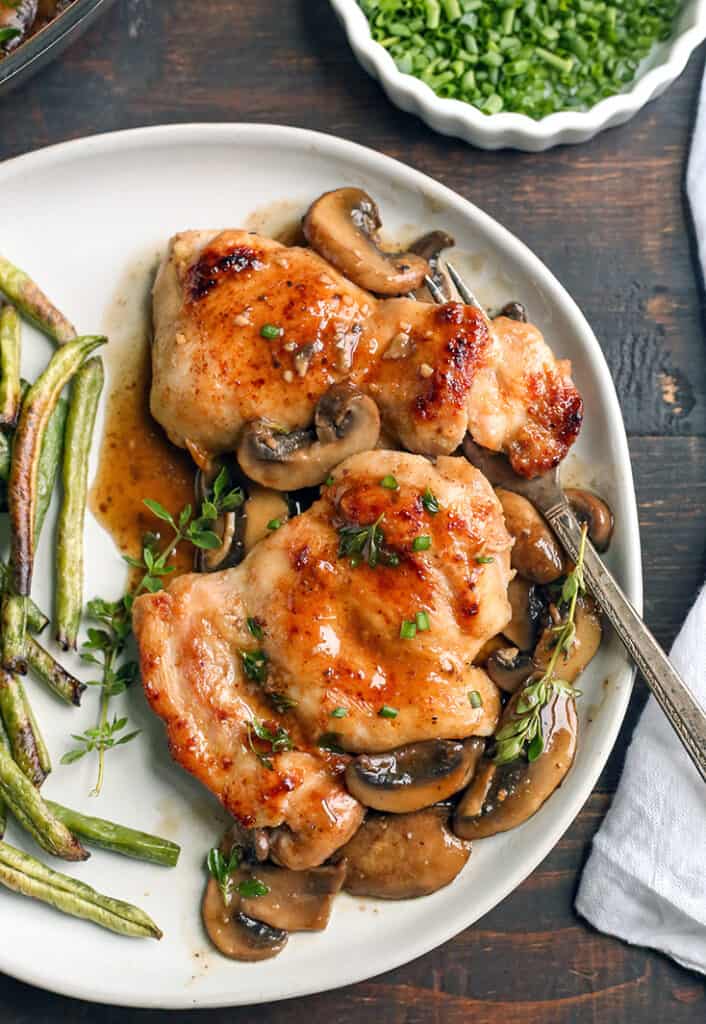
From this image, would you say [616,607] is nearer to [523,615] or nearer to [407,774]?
[523,615]

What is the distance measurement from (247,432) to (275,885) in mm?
1674

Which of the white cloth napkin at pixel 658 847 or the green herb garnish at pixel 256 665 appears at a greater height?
the green herb garnish at pixel 256 665

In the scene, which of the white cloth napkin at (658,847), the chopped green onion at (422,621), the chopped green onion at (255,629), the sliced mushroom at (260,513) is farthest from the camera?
the white cloth napkin at (658,847)

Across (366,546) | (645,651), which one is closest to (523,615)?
(645,651)

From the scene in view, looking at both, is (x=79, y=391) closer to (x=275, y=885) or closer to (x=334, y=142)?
(x=334, y=142)

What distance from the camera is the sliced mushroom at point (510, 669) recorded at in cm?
402

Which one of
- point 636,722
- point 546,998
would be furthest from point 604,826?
point 546,998

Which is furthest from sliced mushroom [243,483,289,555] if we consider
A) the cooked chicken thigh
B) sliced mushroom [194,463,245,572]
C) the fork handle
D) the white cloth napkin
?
the white cloth napkin

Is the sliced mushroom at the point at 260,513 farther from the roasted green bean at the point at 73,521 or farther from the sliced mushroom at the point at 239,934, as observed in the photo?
the sliced mushroom at the point at 239,934

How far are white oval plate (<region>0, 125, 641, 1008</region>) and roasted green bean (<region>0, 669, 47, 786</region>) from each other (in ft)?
0.56

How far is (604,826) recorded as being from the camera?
14.4 ft

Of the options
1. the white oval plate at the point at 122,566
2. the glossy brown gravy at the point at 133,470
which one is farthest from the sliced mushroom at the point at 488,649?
the glossy brown gravy at the point at 133,470

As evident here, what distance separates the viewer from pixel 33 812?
3.93 metres

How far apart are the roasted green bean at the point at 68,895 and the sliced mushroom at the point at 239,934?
222 millimetres
